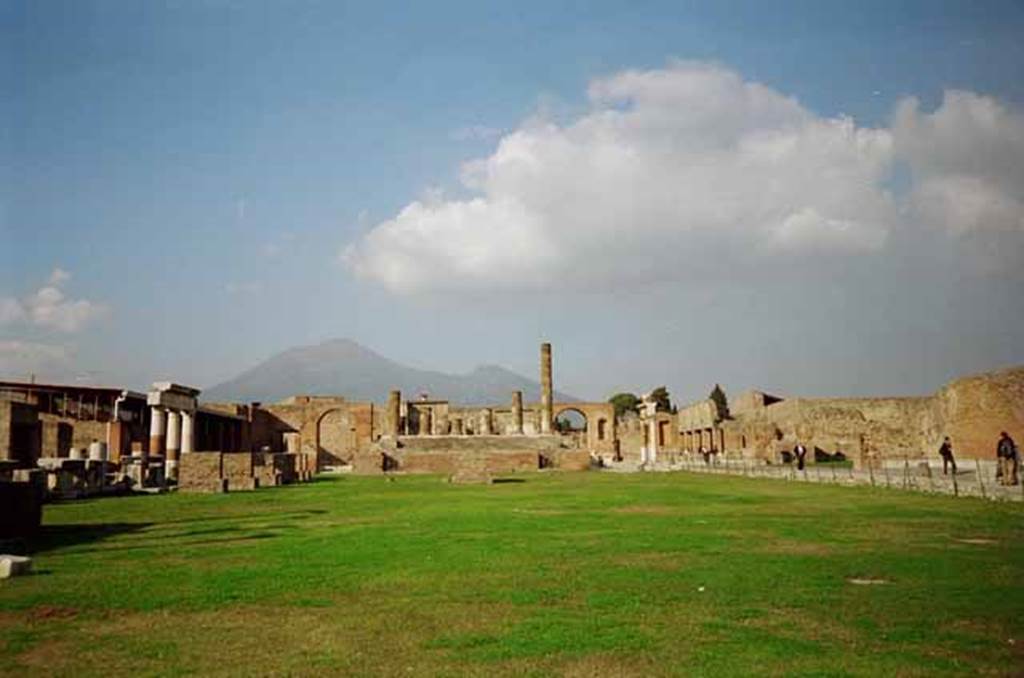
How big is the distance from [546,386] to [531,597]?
50.8 m

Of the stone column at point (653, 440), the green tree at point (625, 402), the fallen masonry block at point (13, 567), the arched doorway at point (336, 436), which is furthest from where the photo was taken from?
the green tree at point (625, 402)

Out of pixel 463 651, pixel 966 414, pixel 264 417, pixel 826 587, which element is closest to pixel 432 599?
pixel 463 651

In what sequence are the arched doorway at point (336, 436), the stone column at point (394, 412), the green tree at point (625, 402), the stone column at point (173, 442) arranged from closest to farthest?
the stone column at point (173, 442)
the stone column at point (394, 412)
the arched doorway at point (336, 436)
the green tree at point (625, 402)

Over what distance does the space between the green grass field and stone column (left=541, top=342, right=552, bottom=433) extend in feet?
142

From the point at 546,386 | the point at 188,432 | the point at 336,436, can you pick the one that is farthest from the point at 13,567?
the point at 336,436

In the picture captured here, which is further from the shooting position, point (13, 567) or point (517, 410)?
point (517, 410)

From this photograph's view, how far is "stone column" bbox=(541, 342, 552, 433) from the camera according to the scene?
185 ft

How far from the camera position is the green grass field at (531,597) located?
4.78m

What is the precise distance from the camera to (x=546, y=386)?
57.3 metres

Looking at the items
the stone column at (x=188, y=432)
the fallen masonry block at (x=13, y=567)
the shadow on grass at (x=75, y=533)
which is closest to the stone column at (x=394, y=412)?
the stone column at (x=188, y=432)

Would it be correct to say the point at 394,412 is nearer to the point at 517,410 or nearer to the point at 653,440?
the point at 517,410

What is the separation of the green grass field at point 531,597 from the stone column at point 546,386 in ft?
142

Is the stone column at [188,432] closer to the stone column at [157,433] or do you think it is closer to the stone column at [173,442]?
the stone column at [173,442]

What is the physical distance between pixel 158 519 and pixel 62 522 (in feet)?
5.12
